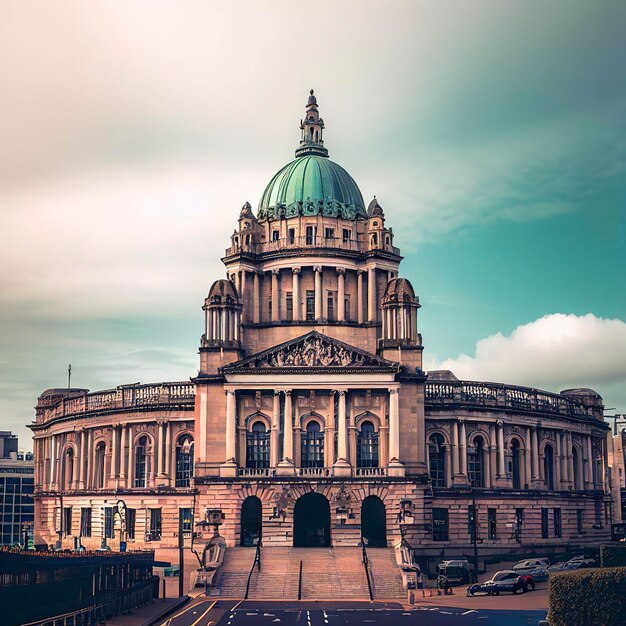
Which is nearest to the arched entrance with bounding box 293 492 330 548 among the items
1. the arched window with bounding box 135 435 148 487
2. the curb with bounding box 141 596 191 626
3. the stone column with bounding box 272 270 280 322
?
the curb with bounding box 141 596 191 626

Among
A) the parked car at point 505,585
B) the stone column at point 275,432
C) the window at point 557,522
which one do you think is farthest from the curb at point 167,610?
the window at point 557,522

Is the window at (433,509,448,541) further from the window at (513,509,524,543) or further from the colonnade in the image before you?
the colonnade

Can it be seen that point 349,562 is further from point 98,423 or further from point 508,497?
point 98,423

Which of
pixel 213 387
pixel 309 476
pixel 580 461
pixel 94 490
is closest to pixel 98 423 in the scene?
pixel 94 490

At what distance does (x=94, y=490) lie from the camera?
125250 millimetres

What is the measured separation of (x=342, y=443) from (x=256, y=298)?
27516 mm

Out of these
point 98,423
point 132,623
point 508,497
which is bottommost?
point 132,623

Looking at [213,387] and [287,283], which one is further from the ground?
[287,283]

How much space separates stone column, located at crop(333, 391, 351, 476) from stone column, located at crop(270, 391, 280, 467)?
17.7 ft

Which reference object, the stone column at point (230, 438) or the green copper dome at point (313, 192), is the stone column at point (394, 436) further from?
the green copper dome at point (313, 192)

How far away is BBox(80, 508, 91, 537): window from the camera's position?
126 meters

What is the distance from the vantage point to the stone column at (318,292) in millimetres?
124438

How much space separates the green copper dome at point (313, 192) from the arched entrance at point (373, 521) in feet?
120

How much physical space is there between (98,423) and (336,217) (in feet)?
113
